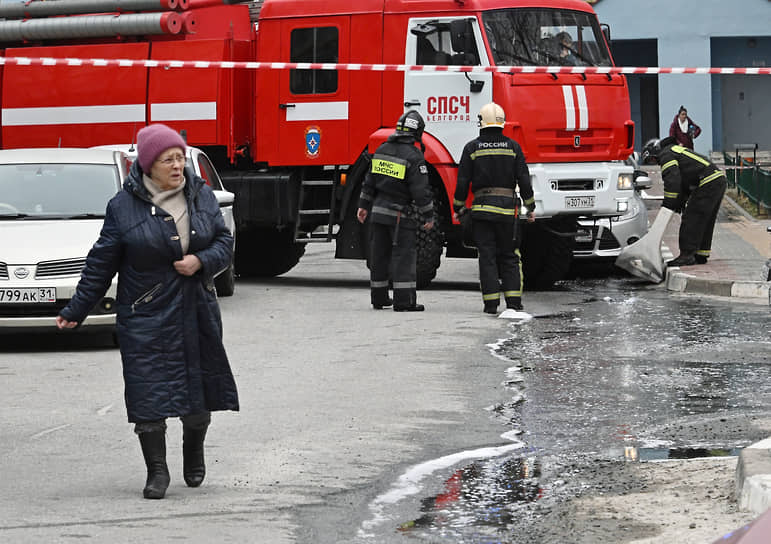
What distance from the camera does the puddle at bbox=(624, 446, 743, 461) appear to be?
23.6ft

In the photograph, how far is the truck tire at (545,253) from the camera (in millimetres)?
16078

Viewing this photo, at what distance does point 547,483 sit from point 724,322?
6581 mm

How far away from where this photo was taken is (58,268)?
1141 centimetres

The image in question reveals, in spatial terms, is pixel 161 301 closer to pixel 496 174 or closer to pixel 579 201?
pixel 496 174

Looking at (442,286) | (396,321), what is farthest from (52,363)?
(442,286)

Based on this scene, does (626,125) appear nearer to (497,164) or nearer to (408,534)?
(497,164)

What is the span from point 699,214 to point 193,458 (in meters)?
11.3

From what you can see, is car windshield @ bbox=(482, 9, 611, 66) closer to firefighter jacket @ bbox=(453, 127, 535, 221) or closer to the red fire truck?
the red fire truck

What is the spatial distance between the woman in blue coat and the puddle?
1899 mm

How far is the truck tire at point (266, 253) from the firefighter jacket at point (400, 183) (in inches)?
166

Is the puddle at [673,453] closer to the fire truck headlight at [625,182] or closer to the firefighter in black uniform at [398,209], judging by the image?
the firefighter in black uniform at [398,209]

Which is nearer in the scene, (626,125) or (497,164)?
(497,164)

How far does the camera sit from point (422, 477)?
689 cm

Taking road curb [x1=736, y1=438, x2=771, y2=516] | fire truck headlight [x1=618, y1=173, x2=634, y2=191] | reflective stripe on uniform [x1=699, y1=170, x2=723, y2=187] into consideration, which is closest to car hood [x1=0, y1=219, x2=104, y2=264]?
fire truck headlight [x1=618, y1=173, x2=634, y2=191]
